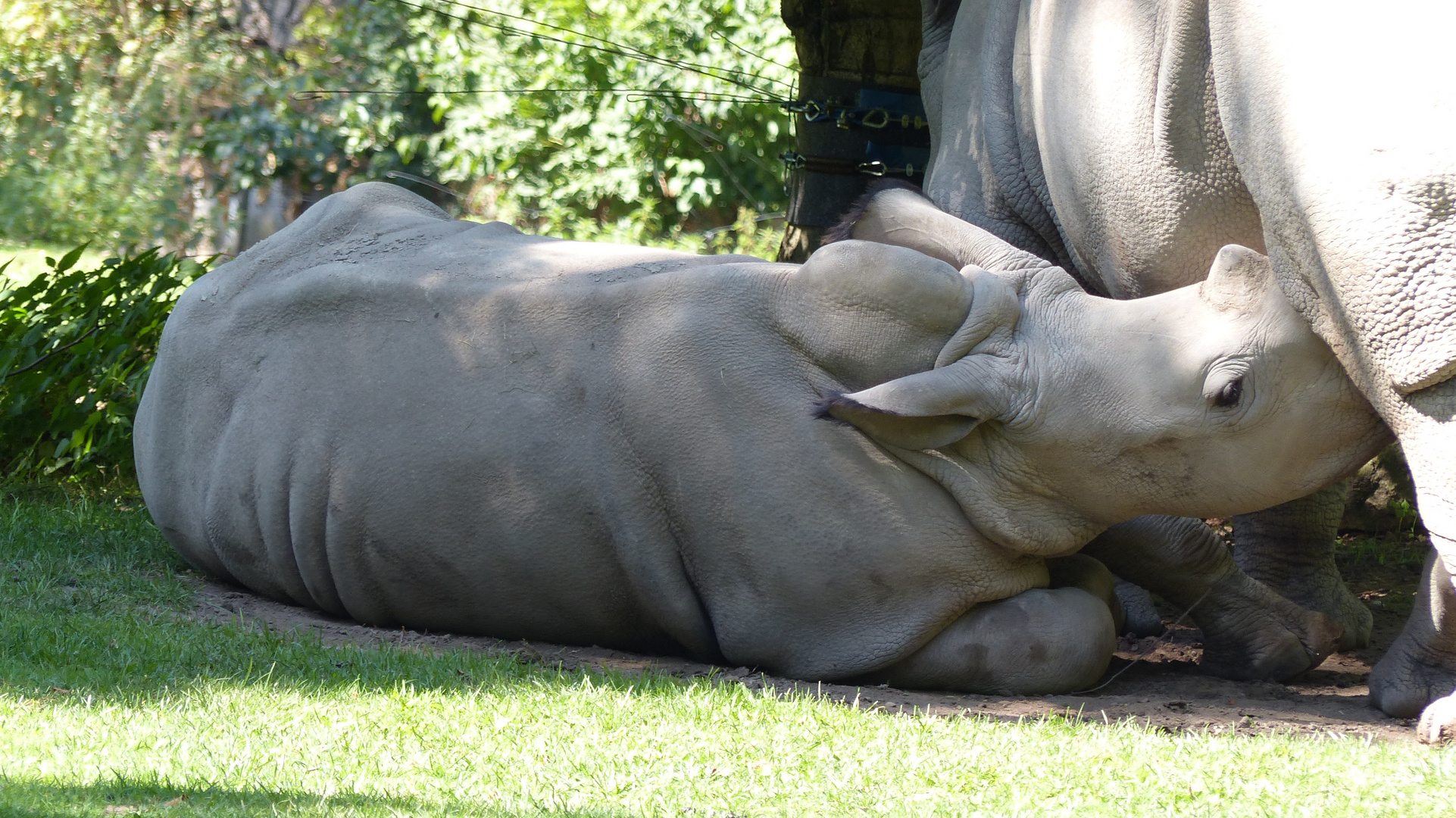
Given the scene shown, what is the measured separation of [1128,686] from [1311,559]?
1235 millimetres

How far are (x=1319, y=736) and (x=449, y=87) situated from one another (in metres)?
12.5

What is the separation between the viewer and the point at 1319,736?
13.3 feet

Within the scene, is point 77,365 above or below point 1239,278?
below

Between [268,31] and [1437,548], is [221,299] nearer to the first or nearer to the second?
[1437,548]

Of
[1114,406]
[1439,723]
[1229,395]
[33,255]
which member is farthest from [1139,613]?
[33,255]

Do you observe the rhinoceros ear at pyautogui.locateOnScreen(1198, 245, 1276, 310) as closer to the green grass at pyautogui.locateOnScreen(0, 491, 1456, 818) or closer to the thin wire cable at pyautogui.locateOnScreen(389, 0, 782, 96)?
the green grass at pyautogui.locateOnScreen(0, 491, 1456, 818)

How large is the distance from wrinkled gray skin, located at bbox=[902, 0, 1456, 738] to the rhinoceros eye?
293 mm

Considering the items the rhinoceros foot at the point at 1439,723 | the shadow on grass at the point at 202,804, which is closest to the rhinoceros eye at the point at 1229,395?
the rhinoceros foot at the point at 1439,723

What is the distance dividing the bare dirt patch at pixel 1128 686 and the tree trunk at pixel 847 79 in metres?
2.90

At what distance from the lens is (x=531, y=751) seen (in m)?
3.73

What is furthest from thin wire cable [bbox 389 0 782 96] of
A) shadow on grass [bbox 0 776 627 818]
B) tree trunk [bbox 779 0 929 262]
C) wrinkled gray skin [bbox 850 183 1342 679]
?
shadow on grass [bbox 0 776 627 818]

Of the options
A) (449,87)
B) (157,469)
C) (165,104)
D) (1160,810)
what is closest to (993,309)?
(1160,810)

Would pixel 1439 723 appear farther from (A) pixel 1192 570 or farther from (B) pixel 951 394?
(B) pixel 951 394

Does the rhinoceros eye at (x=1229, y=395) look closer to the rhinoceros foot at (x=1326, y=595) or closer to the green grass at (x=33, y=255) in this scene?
the rhinoceros foot at (x=1326, y=595)
